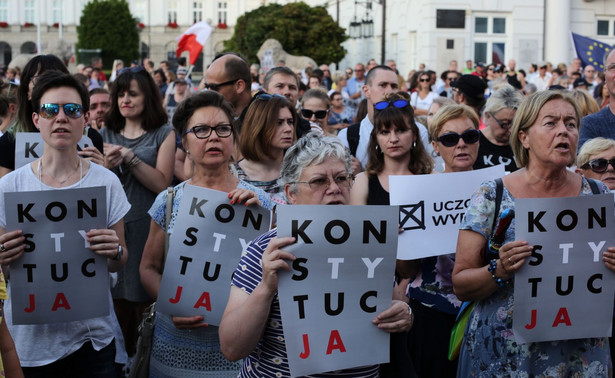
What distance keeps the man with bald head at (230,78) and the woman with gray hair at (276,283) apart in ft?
10.2

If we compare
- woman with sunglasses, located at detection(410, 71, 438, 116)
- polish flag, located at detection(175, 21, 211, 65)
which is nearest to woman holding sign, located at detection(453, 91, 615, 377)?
woman with sunglasses, located at detection(410, 71, 438, 116)

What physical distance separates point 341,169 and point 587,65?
577 inches

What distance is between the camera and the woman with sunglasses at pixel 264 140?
17.0 feet

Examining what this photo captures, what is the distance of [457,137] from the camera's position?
5.19 m

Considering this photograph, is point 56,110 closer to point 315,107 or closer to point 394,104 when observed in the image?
point 394,104

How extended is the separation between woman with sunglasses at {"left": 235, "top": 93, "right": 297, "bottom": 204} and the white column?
28.5 metres

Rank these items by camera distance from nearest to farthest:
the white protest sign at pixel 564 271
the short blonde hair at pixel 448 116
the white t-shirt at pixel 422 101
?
the white protest sign at pixel 564 271, the short blonde hair at pixel 448 116, the white t-shirt at pixel 422 101

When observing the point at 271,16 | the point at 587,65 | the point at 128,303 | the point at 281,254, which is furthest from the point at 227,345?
the point at 271,16

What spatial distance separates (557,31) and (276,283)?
31.2 m

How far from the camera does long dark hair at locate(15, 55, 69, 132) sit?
504cm

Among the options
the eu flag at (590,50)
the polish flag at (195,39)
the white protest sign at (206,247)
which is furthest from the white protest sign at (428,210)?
the polish flag at (195,39)

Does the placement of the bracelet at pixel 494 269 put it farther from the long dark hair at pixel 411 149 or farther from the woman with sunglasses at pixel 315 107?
the woman with sunglasses at pixel 315 107

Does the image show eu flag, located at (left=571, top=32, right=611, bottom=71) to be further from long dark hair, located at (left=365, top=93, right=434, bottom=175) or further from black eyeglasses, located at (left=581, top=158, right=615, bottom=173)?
black eyeglasses, located at (left=581, top=158, right=615, bottom=173)

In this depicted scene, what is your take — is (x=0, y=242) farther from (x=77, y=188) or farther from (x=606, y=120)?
(x=606, y=120)
